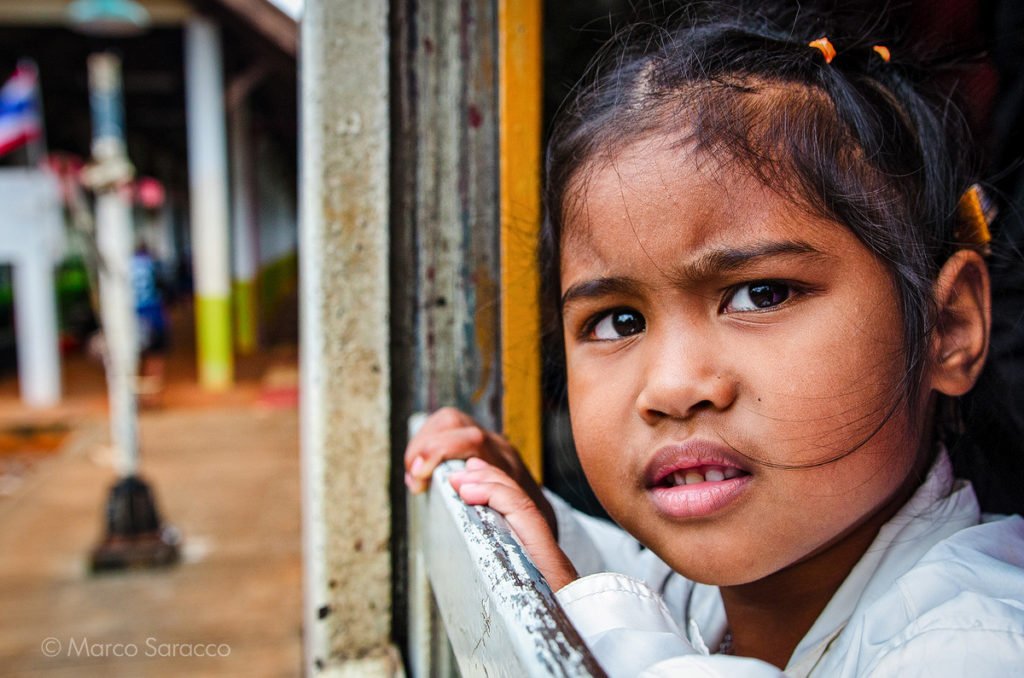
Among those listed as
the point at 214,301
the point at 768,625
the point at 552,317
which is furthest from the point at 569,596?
the point at 214,301

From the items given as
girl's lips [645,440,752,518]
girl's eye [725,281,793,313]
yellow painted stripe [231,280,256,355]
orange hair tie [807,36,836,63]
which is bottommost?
yellow painted stripe [231,280,256,355]

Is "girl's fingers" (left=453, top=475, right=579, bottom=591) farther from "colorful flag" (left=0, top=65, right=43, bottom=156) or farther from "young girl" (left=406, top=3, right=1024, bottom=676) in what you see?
"colorful flag" (left=0, top=65, right=43, bottom=156)

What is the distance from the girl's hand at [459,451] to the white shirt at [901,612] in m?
0.33

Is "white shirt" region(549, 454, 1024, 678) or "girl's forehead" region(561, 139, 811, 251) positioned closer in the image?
"white shirt" region(549, 454, 1024, 678)

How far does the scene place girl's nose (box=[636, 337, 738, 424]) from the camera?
0.89 metres

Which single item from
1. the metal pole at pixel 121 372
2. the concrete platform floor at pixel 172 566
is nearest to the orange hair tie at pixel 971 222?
the concrete platform floor at pixel 172 566

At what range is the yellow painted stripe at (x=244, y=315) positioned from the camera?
11.9 metres

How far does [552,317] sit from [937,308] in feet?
1.90

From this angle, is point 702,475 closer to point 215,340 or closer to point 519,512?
point 519,512

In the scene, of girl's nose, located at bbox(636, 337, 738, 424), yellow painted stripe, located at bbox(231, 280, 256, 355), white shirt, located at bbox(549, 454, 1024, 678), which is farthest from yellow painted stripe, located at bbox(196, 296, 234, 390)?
girl's nose, located at bbox(636, 337, 738, 424)

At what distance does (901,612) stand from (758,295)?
34 centimetres

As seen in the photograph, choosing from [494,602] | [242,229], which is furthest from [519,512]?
[242,229]

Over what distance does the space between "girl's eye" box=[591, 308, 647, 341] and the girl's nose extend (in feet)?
0.34

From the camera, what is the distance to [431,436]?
1.29m
